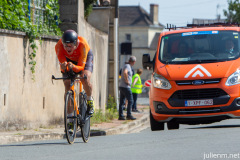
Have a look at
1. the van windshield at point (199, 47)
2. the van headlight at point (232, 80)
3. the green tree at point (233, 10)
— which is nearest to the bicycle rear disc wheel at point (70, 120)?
the van windshield at point (199, 47)

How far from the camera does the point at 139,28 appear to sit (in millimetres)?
117125

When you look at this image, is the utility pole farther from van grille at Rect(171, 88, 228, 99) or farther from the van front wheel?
van grille at Rect(171, 88, 228, 99)

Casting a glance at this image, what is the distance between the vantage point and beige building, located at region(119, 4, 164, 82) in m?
114

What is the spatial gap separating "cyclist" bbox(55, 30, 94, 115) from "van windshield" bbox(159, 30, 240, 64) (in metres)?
2.88

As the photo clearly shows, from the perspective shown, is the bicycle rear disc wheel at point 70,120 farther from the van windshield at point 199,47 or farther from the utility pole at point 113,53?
the utility pole at point 113,53

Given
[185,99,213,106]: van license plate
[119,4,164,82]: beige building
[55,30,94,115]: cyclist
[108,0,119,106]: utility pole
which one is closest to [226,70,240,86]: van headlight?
[185,99,213,106]: van license plate

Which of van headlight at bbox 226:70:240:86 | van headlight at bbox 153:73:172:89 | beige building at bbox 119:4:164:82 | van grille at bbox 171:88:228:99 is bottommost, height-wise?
beige building at bbox 119:4:164:82

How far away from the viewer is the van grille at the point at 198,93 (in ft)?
41.1

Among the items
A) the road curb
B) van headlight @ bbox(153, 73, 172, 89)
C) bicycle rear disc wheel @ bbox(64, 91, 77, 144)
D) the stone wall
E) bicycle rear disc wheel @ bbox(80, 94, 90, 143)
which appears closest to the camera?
bicycle rear disc wheel @ bbox(64, 91, 77, 144)

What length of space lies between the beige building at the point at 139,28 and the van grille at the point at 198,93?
324 ft

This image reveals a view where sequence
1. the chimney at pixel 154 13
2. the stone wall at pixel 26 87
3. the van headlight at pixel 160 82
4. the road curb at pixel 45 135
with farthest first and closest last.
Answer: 1. the chimney at pixel 154 13
2. the stone wall at pixel 26 87
3. the van headlight at pixel 160 82
4. the road curb at pixel 45 135

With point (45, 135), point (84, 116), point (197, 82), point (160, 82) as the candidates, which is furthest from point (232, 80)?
point (45, 135)

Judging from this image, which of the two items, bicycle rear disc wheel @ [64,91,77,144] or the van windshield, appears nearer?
bicycle rear disc wheel @ [64,91,77,144]

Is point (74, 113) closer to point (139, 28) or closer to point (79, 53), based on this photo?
point (79, 53)
